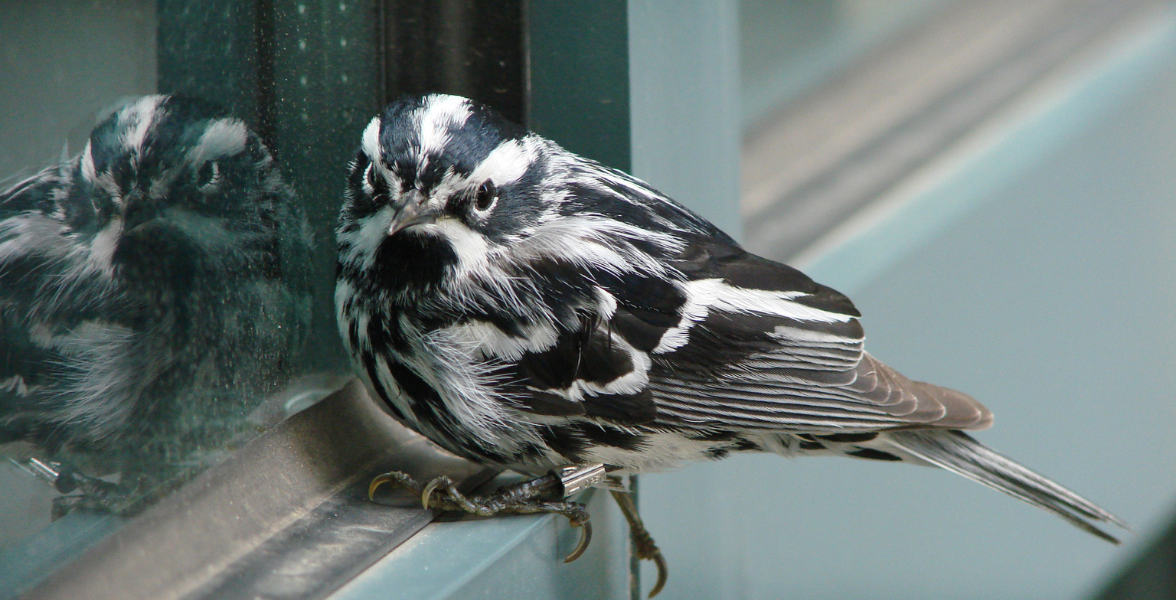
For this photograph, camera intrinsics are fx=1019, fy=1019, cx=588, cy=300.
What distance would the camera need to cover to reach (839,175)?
10.7 feet

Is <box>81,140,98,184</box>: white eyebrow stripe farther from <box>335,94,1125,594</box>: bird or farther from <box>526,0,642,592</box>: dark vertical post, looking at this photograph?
<box>526,0,642,592</box>: dark vertical post

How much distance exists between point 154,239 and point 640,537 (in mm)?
1219

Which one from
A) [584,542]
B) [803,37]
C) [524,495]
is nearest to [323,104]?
[524,495]

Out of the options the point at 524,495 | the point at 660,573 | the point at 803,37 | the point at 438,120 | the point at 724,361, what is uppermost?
the point at 803,37

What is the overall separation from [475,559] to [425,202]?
54 cm

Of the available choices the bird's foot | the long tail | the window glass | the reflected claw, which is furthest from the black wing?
the window glass

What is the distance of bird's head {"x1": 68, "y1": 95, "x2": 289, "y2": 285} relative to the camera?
116 cm

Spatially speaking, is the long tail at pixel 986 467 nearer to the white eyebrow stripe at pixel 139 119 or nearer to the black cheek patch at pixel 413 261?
the black cheek patch at pixel 413 261

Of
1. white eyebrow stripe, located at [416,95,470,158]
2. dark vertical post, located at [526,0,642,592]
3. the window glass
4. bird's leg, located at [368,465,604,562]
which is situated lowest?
bird's leg, located at [368,465,604,562]

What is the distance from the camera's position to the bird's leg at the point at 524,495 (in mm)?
1660

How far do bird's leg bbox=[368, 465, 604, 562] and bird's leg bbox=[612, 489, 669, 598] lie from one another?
8.9 inches

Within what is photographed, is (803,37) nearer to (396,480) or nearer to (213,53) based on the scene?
(396,480)

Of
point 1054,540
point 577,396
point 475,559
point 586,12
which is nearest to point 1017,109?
point 1054,540

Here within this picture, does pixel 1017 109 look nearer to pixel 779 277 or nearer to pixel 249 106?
pixel 779 277
